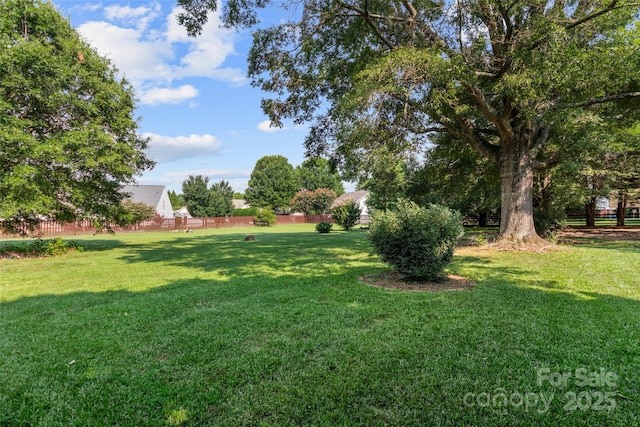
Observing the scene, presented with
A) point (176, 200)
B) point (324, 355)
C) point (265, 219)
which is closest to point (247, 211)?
point (265, 219)

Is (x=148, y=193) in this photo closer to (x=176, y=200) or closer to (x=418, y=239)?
(x=176, y=200)

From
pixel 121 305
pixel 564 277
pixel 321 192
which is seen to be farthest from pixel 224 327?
pixel 321 192

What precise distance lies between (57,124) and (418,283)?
12501 millimetres

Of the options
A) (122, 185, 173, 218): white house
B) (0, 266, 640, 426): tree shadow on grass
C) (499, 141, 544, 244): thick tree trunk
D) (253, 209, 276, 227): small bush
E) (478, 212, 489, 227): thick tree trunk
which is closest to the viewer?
(0, 266, 640, 426): tree shadow on grass

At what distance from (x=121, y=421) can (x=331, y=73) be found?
9.77m

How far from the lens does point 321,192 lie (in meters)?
50.1

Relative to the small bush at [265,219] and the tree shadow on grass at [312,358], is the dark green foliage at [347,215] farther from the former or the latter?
the tree shadow on grass at [312,358]

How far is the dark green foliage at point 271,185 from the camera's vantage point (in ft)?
186

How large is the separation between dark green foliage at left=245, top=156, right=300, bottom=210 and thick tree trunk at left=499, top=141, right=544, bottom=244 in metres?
47.5

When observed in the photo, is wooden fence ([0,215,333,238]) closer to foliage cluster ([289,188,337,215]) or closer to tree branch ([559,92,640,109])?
foliage cluster ([289,188,337,215])

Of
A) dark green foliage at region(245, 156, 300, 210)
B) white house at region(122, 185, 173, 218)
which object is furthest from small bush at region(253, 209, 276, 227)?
dark green foliage at region(245, 156, 300, 210)

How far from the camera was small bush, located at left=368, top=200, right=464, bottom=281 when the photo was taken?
18.6 ft

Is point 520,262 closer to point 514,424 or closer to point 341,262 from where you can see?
point 341,262

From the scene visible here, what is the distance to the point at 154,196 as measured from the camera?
4281cm
